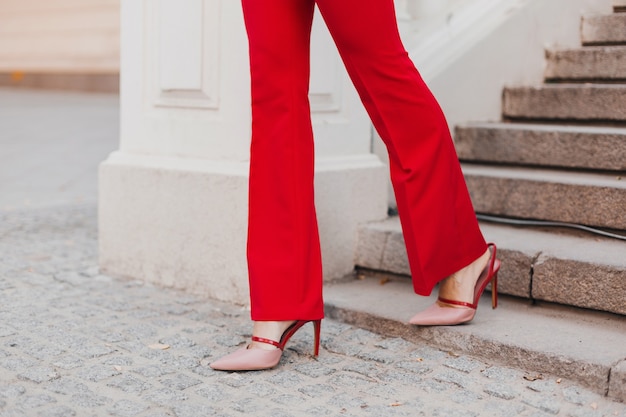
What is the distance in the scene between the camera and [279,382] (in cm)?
245

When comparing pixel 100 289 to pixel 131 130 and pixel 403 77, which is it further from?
pixel 403 77

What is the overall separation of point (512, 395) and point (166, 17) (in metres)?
1.96

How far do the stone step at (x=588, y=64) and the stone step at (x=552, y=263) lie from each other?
47.3 inches

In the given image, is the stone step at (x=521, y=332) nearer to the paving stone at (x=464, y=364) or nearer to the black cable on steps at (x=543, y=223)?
the paving stone at (x=464, y=364)

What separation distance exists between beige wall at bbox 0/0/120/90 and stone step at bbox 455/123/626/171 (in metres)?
13.2

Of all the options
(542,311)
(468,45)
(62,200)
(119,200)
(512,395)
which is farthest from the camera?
(62,200)

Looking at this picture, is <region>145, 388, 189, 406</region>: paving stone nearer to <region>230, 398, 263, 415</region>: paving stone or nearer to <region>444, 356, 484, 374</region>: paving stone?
<region>230, 398, 263, 415</region>: paving stone

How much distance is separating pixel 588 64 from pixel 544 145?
2.60 ft

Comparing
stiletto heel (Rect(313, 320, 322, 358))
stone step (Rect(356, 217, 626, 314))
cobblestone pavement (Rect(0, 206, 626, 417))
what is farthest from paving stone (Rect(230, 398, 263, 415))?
stone step (Rect(356, 217, 626, 314))

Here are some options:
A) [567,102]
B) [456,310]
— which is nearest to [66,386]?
[456,310]

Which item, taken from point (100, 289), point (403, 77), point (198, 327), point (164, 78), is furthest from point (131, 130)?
point (403, 77)

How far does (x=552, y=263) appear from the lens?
2.86 metres

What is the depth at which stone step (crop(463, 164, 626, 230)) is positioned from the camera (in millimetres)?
3166

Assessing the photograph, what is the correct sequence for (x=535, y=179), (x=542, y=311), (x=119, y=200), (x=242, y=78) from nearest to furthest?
(x=542, y=311) → (x=242, y=78) → (x=535, y=179) → (x=119, y=200)
